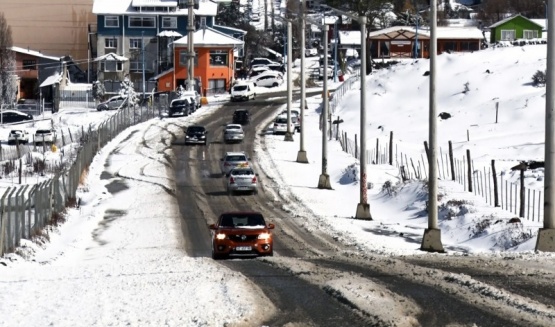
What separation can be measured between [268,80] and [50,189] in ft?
281

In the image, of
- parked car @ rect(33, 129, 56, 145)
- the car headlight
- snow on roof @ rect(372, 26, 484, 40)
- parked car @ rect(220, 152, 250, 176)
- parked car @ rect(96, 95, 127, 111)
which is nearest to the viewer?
the car headlight

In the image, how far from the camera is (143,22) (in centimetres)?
13725

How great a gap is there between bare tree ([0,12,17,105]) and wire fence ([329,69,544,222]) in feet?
187

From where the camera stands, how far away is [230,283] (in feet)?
68.4

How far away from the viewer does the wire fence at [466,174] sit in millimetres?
42028

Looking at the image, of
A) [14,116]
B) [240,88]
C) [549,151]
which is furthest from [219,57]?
[549,151]

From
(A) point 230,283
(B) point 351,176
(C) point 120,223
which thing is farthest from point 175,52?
(A) point 230,283

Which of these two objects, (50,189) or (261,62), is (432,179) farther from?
(261,62)

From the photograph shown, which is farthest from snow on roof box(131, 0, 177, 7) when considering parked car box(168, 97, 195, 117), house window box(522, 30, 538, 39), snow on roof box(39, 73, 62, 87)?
house window box(522, 30, 538, 39)

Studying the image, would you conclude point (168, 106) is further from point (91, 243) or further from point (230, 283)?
point (230, 283)

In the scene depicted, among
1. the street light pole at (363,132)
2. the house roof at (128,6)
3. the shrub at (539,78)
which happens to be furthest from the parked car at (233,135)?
the house roof at (128,6)

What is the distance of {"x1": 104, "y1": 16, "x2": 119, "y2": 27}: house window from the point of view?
136312 millimetres

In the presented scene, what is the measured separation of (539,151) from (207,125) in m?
35.7

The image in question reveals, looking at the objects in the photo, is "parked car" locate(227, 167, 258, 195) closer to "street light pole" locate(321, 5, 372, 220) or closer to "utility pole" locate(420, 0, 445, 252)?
"street light pole" locate(321, 5, 372, 220)
